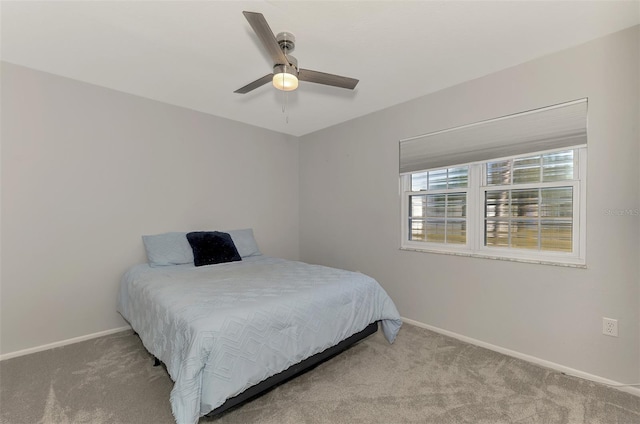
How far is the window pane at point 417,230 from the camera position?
122 inches

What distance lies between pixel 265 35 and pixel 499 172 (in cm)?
224

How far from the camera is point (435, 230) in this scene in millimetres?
3000

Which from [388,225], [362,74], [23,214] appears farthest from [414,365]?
[23,214]

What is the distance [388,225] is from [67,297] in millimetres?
3198

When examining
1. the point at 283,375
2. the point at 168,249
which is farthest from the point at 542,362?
the point at 168,249

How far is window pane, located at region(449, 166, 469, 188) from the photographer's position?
2.78m

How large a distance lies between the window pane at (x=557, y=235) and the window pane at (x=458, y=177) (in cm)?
73

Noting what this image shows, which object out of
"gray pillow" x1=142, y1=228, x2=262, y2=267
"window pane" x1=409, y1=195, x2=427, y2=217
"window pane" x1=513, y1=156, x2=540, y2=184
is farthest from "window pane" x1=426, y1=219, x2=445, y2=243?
"gray pillow" x1=142, y1=228, x2=262, y2=267

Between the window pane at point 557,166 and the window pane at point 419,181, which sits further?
the window pane at point 419,181

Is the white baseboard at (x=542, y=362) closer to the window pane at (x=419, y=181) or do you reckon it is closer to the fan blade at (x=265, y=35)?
the window pane at (x=419, y=181)

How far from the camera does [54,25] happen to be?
6.28 feet

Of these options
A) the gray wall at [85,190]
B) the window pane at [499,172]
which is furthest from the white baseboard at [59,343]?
the window pane at [499,172]

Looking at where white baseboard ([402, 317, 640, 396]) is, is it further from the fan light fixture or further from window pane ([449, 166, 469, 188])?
the fan light fixture

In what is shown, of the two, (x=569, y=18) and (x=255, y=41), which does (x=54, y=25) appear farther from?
(x=569, y=18)
